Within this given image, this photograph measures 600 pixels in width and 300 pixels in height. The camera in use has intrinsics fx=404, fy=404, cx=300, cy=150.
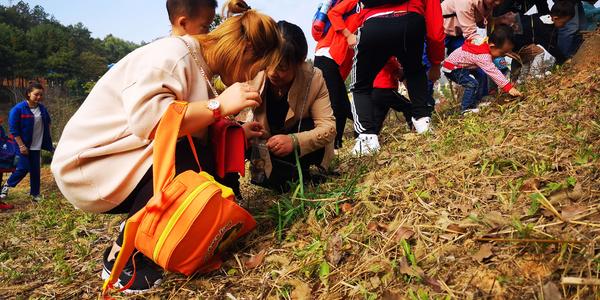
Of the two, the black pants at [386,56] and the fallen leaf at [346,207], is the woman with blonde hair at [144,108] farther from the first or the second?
the black pants at [386,56]

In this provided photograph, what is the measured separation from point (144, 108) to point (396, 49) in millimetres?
1997

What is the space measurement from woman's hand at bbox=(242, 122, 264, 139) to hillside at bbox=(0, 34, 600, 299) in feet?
1.40

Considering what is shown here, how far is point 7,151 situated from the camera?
5980mm

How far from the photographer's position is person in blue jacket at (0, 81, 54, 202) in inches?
242

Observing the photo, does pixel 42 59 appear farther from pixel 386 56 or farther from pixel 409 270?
pixel 409 270

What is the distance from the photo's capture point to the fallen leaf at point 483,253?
3.89 ft

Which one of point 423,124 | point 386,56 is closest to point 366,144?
point 423,124

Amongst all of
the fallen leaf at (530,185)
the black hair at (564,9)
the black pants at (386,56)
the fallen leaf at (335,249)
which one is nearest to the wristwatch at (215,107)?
the fallen leaf at (335,249)

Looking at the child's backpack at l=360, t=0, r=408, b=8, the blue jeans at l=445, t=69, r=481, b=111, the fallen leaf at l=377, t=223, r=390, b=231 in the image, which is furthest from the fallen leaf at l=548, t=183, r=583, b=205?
the blue jeans at l=445, t=69, r=481, b=111

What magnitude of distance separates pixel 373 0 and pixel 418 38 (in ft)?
1.38

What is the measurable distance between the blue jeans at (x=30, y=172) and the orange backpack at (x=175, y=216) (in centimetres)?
583

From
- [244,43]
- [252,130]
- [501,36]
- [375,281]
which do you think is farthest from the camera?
[501,36]

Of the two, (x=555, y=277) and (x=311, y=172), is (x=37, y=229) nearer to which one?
(x=311, y=172)

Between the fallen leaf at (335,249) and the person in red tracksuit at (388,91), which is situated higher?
the fallen leaf at (335,249)
